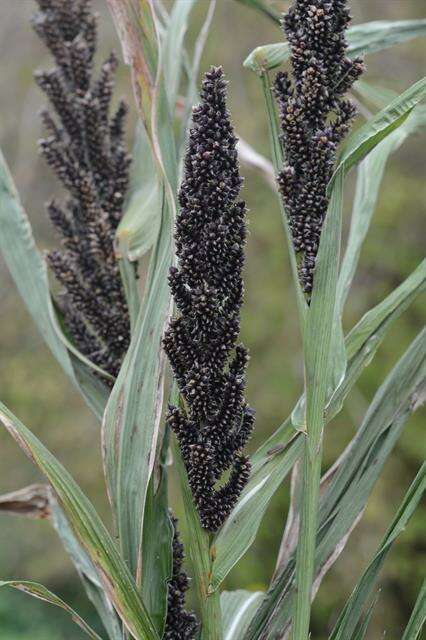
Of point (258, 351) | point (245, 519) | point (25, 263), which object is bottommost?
point (258, 351)

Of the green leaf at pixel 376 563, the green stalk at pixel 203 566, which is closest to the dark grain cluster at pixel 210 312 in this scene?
the green stalk at pixel 203 566

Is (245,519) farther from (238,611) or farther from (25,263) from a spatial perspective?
(25,263)

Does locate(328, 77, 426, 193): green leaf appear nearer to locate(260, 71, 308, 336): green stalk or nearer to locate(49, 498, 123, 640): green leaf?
locate(260, 71, 308, 336): green stalk

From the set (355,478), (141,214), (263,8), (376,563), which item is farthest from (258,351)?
(376,563)

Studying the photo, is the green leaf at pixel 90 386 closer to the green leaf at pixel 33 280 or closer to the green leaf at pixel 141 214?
the green leaf at pixel 33 280

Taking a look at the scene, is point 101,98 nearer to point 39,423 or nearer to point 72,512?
point 72,512

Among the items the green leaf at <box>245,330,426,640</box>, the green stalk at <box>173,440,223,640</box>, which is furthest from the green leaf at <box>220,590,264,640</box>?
the green stalk at <box>173,440,223,640</box>

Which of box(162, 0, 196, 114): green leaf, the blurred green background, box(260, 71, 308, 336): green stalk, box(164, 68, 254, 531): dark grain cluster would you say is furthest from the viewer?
the blurred green background
